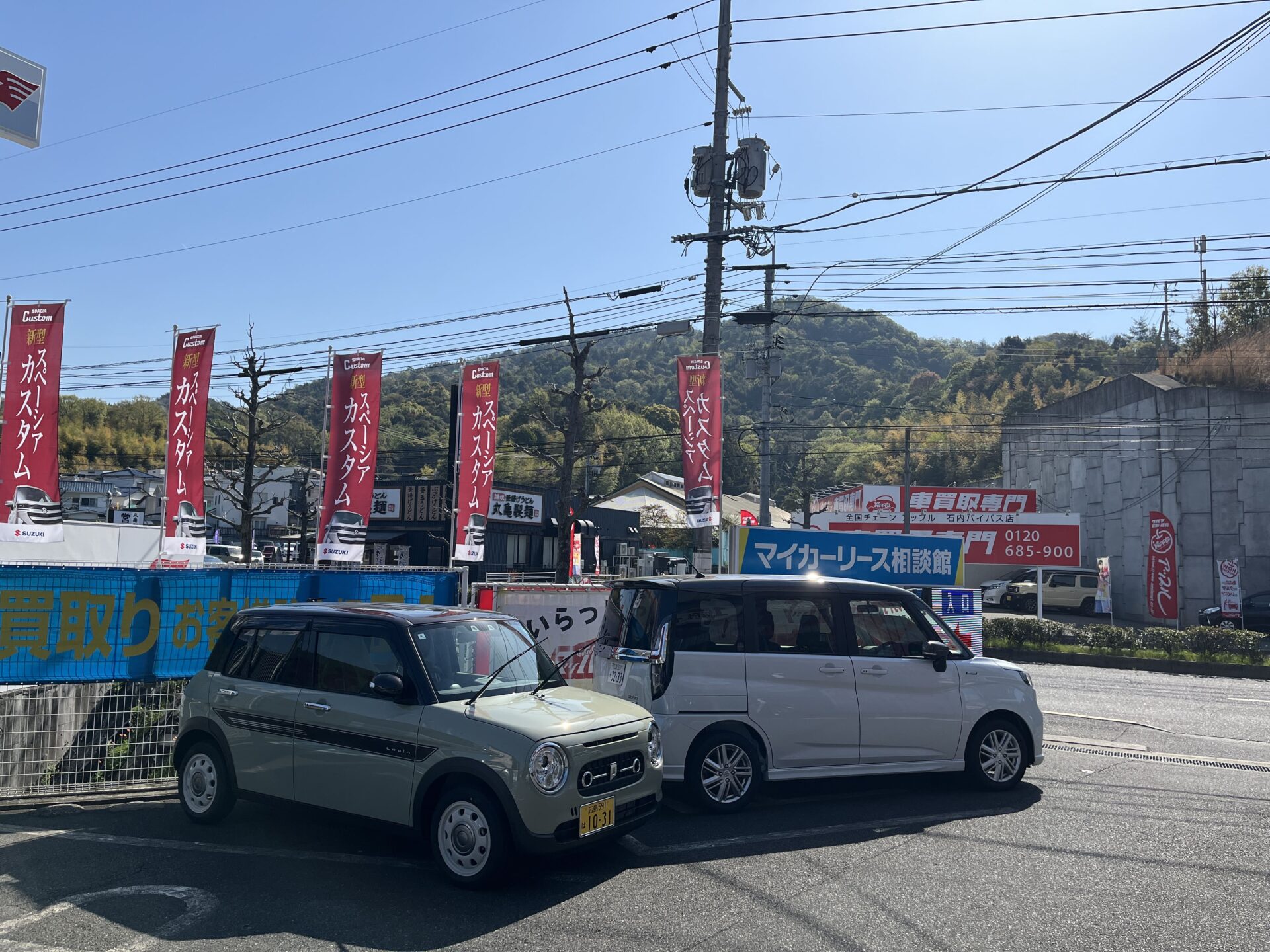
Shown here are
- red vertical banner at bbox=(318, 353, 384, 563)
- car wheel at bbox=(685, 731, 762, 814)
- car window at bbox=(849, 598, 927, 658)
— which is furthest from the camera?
red vertical banner at bbox=(318, 353, 384, 563)

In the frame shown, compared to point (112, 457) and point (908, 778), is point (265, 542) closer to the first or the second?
point (112, 457)

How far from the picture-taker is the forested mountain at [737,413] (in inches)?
2286

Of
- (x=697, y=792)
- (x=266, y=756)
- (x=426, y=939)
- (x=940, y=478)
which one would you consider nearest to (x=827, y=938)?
(x=426, y=939)

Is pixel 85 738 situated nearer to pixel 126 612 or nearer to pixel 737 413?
pixel 126 612

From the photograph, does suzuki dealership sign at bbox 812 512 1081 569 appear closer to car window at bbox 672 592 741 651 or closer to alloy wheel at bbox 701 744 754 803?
car window at bbox 672 592 741 651

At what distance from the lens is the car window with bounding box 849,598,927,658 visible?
7.82 m

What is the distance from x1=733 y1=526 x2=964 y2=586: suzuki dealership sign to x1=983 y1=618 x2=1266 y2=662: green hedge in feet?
34.8

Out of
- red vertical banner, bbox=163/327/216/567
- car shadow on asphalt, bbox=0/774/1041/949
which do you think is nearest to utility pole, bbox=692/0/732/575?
car shadow on asphalt, bbox=0/774/1041/949

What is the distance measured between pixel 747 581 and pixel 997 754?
2.73 metres

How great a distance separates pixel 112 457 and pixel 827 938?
63.8m

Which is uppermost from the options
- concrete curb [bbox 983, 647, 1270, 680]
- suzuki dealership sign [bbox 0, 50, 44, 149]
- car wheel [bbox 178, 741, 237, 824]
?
suzuki dealership sign [bbox 0, 50, 44, 149]

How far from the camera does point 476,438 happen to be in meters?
16.2

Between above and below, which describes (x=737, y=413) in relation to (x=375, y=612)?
above

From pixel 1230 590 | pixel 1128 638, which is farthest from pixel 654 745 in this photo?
pixel 1230 590
